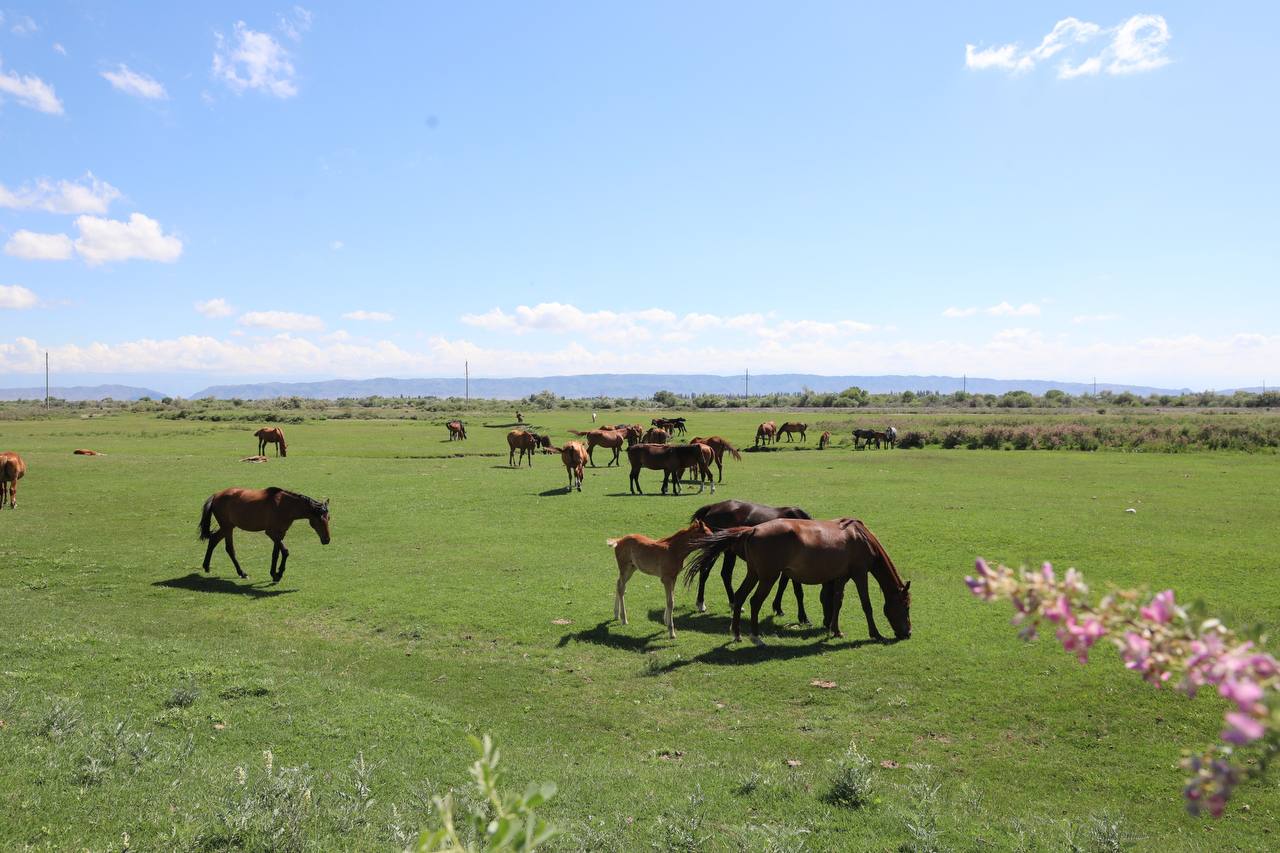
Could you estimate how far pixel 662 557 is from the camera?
11766 millimetres

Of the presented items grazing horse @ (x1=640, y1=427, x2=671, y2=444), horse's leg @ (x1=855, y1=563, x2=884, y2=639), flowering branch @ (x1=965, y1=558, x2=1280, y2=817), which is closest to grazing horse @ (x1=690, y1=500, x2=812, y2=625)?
horse's leg @ (x1=855, y1=563, x2=884, y2=639)

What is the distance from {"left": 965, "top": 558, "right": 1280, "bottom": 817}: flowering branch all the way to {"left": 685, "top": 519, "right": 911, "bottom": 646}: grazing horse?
9.60 m

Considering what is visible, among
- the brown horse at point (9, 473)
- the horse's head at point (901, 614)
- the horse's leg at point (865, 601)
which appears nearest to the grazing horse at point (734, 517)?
the horse's leg at point (865, 601)

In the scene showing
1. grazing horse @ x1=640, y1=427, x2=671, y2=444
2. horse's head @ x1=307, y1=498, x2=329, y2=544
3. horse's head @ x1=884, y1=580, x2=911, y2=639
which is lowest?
horse's head @ x1=884, y1=580, x2=911, y2=639

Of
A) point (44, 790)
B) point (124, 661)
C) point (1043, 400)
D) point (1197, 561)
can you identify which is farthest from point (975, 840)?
point (1043, 400)

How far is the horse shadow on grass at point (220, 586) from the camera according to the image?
14097 mm

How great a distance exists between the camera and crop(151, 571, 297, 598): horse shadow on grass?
46.2 ft

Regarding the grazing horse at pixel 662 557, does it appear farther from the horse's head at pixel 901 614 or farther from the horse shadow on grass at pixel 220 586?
the horse shadow on grass at pixel 220 586

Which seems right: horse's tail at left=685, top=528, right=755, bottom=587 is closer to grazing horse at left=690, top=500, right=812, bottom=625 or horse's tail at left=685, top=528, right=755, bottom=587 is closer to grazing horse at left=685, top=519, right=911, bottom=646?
grazing horse at left=685, top=519, right=911, bottom=646

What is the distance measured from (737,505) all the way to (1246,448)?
40615mm

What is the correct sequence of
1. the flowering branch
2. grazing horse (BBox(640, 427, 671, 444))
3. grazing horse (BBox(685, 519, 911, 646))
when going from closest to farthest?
the flowering branch
grazing horse (BBox(685, 519, 911, 646))
grazing horse (BBox(640, 427, 671, 444))

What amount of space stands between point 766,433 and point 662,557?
3900cm

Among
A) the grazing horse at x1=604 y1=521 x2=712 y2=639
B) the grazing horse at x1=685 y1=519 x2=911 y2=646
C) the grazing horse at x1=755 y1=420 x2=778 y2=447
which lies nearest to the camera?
the grazing horse at x1=685 y1=519 x2=911 y2=646

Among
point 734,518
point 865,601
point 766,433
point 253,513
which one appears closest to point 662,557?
point 734,518
